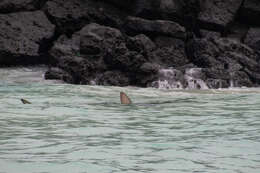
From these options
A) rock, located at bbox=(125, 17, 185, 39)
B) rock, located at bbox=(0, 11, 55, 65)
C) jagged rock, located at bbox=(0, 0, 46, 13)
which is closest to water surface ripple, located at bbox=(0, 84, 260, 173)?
rock, located at bbox=(0, 11, 55, 65)

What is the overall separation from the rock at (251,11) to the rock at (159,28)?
3.08m

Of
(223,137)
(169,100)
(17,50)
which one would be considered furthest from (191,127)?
(17,50)

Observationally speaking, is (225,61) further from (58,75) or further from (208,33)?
(58,75)

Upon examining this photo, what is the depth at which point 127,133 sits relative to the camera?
6.02 m

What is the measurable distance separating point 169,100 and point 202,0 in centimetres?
771

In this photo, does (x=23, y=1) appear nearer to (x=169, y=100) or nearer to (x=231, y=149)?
(x=169, y=100)

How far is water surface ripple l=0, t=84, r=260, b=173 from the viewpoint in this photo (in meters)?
4.40

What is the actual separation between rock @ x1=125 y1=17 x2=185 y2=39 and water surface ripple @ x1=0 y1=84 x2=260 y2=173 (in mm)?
5261

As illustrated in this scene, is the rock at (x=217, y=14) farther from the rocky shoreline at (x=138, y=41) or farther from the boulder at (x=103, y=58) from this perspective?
the boulder at (x=103, y=58)

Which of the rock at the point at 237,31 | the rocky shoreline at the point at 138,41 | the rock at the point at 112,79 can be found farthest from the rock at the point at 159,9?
the rock at the point at 112,79

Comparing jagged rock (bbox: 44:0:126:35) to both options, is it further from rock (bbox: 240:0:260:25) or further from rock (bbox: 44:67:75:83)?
rock (bbox: 240:0:260:25)

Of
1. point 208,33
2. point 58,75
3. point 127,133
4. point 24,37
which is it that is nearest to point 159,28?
point 208,33

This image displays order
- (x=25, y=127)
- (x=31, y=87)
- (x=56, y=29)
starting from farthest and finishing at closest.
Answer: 1. (x=56, y=29)
2. (x=31, y=87)
3. (x=25, y=127)

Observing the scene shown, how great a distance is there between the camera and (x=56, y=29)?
1622cm
